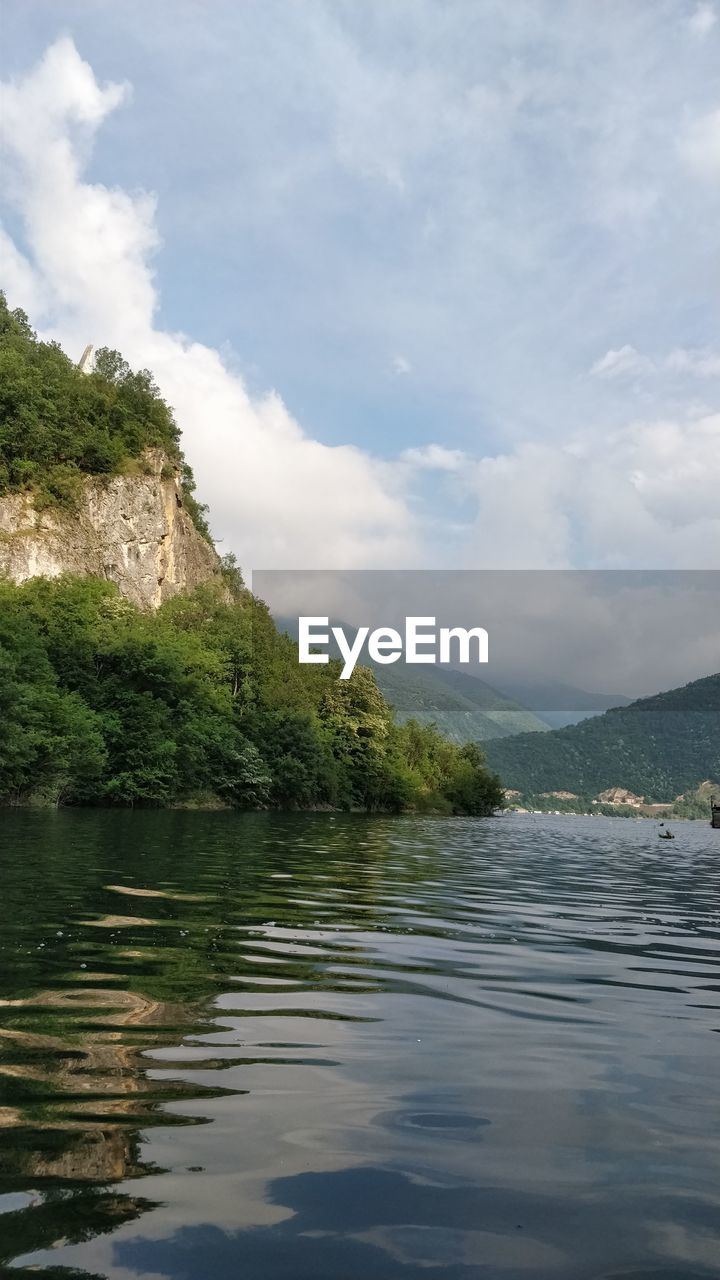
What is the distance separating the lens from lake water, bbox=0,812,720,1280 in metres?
3.28

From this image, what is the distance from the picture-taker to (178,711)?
230ft

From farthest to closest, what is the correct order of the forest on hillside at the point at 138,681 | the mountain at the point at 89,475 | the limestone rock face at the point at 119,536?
the mountain at the point at 89,475
the limestone rock face at the point at 119,536
the forest on hillside at the point at 138,681

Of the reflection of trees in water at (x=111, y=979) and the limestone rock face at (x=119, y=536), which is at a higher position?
the limestone rock face at (x=119, y=536)

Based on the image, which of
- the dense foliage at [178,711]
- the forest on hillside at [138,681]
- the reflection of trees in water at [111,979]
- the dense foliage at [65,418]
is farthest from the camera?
the dense foliage at [65,418]

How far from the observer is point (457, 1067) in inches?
222

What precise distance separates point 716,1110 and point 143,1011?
13.4ft

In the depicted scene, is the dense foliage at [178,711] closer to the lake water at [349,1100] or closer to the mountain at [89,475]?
the mountain at [89,475]

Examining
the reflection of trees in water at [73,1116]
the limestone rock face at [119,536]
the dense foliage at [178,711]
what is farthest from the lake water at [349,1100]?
the limestone rock face at [119,536]

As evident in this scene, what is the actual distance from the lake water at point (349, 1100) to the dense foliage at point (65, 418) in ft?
235

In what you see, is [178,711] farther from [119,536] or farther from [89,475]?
[89,475]

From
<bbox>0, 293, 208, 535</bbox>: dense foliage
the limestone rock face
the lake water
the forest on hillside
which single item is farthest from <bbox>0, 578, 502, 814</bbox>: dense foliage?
the lake water

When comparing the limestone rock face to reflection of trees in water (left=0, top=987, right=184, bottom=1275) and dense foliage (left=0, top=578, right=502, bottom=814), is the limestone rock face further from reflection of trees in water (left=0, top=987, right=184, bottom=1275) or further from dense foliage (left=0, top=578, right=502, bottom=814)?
reflection of trees in water (left=0, top=987, right=184, bottom=1275)

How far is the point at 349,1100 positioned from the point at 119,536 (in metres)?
80.7

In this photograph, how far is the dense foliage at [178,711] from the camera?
5453 cm
